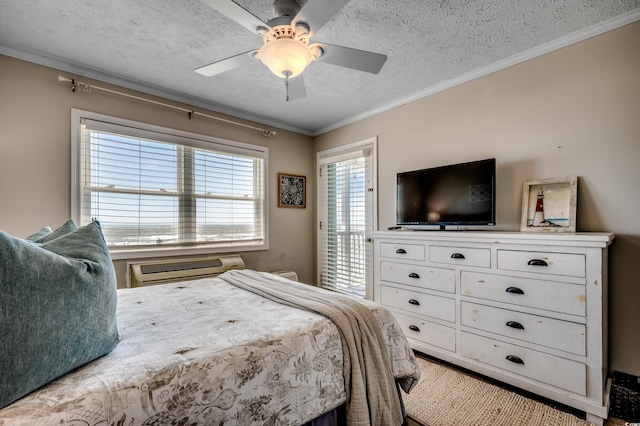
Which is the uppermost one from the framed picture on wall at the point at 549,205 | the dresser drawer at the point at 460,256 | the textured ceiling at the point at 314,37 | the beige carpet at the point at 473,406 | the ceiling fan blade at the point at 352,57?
the textured ceiling at the point at 314,37

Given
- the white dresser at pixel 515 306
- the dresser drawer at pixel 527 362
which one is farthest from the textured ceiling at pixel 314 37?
the dresser drawer at pixel 527 362

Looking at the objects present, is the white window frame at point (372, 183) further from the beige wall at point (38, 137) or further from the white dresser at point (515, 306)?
the beige wall at point (38, 137)

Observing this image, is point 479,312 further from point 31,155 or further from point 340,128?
point 31,155

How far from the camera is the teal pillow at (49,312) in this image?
0.77 meters

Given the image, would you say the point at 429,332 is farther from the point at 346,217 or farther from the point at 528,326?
the point at 346,217

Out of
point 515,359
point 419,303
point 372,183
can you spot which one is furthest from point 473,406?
point 372,183

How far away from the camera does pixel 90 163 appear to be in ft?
8.79

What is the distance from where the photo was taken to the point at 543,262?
74.1 inches

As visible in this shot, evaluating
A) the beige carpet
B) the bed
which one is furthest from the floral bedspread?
the beige carpet

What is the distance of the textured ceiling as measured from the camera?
1.86 meters

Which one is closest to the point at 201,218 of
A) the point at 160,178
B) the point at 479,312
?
the point at 160,178

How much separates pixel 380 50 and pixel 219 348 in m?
2.33

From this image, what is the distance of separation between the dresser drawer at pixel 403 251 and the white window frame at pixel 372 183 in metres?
0.71

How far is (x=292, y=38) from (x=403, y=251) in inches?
75.7
